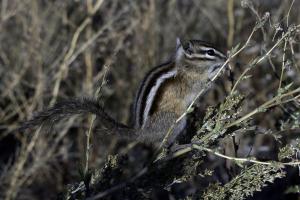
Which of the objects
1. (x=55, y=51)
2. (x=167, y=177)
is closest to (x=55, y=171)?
(x=55, y=51)

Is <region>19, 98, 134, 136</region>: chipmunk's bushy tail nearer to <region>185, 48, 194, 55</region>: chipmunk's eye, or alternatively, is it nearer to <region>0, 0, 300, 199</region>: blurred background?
<region>185, 48, 194, 55</region>: chipmunk's eye

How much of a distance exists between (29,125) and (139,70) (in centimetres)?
304

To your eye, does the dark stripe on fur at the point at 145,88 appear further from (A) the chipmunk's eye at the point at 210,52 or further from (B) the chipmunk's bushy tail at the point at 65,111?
(B) the chipmunk's bushy tail at the point at 65,111

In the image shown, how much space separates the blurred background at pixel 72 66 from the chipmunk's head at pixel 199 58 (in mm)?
990

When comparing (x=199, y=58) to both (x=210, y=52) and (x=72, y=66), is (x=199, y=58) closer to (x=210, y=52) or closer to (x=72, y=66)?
(x=210, y=52)

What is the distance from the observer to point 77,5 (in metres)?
6.29

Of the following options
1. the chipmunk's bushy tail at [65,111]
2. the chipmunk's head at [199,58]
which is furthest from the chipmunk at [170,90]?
the chipmunk's bushy tail at [65,111]

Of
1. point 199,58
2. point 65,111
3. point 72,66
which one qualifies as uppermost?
point 72,66

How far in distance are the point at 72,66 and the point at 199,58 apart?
6.79 ft

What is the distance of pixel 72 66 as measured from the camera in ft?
18.6

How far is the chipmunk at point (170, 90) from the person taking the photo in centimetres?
360

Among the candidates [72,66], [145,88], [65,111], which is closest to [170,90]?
[145,88]

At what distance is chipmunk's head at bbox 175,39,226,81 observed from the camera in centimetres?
376

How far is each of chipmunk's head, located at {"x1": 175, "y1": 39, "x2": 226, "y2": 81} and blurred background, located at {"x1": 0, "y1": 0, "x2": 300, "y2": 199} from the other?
0.99m
